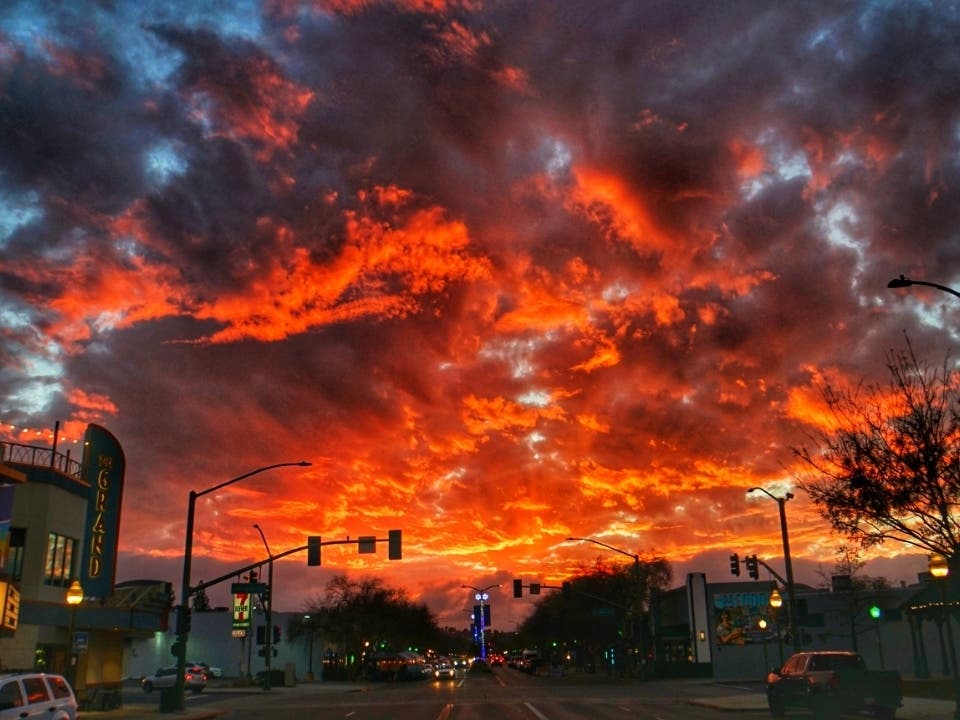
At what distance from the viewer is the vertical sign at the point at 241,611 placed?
2467 inches

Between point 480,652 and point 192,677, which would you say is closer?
point 192,677

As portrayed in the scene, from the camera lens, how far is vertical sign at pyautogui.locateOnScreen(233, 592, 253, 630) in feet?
206

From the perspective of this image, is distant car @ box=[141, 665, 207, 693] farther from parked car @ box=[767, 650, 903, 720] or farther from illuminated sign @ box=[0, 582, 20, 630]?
parked car @ box=[767, 650, 903, 720]

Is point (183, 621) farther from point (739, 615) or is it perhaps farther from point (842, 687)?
point (739, 615)

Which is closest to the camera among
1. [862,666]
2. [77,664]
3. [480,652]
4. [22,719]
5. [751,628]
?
[22,719]

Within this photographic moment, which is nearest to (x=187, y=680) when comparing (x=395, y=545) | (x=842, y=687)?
(x=395, y=545)

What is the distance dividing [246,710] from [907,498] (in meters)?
29.2

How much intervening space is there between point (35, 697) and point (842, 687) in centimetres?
2197

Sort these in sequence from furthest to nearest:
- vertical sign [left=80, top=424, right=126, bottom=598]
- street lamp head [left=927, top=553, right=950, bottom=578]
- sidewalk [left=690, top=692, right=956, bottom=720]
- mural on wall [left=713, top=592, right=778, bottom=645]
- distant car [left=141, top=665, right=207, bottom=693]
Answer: mural on wall [left=713, top=592, right=778, bottom=645] → distant car [left=141, top=665, right=207, bottom=693] → vertical sign [left=80, top=424, right=126, bottom=598] → sidewalk [left=690, top=692, right=956, bottom=720] → street lamp head [left=927, top=553, right=950, bottom=578]

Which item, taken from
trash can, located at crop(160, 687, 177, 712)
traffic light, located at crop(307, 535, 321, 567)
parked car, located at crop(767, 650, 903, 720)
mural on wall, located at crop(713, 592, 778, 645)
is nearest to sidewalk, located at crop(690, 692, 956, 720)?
parked car, located at crop(767, 650, 903, 720)

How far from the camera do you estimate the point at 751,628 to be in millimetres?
78938

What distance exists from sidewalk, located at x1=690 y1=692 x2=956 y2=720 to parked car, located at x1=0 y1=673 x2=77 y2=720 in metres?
23.9

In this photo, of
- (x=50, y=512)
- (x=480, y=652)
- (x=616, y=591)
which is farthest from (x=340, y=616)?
(x=480, y=652)

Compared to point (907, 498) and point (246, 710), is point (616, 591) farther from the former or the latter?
point (907, 498)
